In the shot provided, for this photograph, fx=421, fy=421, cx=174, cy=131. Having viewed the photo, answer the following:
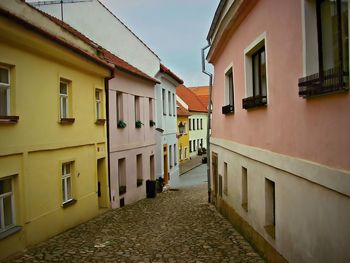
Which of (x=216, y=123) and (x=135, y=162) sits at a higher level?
(x=216, y=123)

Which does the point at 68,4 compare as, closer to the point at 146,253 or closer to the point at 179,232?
the point at 179,232

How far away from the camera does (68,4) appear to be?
1833cm

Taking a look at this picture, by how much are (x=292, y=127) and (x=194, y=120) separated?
47.8 m

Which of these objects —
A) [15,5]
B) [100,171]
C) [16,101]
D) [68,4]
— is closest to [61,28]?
[15,5]

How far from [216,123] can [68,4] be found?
865cm

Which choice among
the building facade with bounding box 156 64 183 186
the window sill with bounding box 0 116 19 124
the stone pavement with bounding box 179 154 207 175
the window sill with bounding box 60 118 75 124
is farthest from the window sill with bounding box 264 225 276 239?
the stone pavement with bounding box 179 154 207 175

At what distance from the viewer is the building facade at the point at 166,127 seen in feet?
80.2

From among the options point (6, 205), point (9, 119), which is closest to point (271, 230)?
point (6, 205)

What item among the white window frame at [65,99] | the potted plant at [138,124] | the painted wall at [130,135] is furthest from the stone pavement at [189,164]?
the white window frame at [65,99]

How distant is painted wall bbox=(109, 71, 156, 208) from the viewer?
1645cm

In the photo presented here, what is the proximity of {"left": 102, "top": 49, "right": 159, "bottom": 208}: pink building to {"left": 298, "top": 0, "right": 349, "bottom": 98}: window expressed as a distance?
11.2 metres

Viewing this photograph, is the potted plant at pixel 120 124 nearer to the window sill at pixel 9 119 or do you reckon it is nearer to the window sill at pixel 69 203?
the window sill at pixel 69 203

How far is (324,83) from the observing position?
16.0ft

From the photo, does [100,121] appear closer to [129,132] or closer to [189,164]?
[129,132]
